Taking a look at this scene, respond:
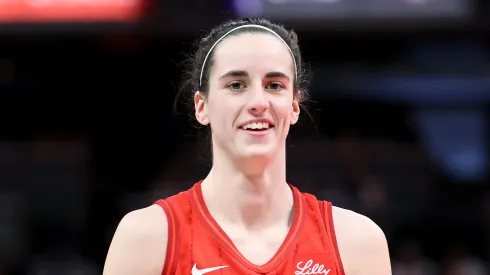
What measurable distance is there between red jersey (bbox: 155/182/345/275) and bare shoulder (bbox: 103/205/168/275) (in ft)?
0.08

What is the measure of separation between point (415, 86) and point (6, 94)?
11.5ft

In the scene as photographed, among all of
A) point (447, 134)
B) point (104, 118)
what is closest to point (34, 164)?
point (104, 118)

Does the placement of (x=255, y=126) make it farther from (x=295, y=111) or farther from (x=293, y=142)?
(x=293, y=142)

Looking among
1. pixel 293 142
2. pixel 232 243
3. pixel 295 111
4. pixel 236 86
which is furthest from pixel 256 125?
pixel 293 142

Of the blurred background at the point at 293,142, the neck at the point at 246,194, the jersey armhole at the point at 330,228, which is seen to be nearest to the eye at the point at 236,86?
the neck at the point at 246,194

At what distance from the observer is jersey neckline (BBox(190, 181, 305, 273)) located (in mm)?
2562

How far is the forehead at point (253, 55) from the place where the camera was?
2.59m

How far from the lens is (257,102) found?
2.54 metres

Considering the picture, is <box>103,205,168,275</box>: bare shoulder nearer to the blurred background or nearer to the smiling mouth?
the smiling mouth

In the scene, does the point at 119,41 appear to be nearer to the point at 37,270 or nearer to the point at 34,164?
the point at 34,164

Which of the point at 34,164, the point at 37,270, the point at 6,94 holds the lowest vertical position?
the point at 37,270

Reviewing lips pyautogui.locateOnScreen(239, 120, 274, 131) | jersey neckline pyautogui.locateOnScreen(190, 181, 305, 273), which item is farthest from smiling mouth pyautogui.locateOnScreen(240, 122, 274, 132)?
jersey neckline pyautogui.locateOnScreen(190, 181, 305, 273)

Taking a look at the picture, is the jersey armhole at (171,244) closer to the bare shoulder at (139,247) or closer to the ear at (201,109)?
the bare shoulder at (139,247)

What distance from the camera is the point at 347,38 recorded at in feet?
20.8
